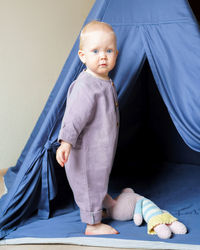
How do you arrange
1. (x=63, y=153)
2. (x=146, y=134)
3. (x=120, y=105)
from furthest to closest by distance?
(x=146, y=134)
(x=120, y=105)
(x=63, y=153)

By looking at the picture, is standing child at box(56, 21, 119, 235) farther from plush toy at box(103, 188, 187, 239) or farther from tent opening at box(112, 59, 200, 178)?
tent opening at box(112, 59, 200, 178)

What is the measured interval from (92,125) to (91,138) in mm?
60

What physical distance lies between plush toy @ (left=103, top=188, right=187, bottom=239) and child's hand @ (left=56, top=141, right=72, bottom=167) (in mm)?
442

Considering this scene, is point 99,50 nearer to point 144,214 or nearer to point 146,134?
point 144,214

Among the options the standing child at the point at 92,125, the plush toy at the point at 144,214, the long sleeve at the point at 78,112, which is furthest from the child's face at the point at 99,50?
the plush toy at the point at 144,214

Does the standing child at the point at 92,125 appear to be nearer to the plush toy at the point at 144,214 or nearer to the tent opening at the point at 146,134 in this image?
the plush toy at the point at 144,214

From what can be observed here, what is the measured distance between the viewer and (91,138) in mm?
1706

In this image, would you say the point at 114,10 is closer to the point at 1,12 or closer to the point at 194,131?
the point at 194,131

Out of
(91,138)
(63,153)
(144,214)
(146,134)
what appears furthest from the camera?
(146,134)

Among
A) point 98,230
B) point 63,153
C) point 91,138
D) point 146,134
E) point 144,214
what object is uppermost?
point 146,134

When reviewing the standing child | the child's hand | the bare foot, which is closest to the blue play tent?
the bare foot


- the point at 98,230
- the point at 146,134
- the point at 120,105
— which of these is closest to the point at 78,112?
the point at 120,105

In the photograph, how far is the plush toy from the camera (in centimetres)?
175

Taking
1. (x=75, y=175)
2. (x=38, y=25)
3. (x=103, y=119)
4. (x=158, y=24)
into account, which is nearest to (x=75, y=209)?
(x=75, y=175)
